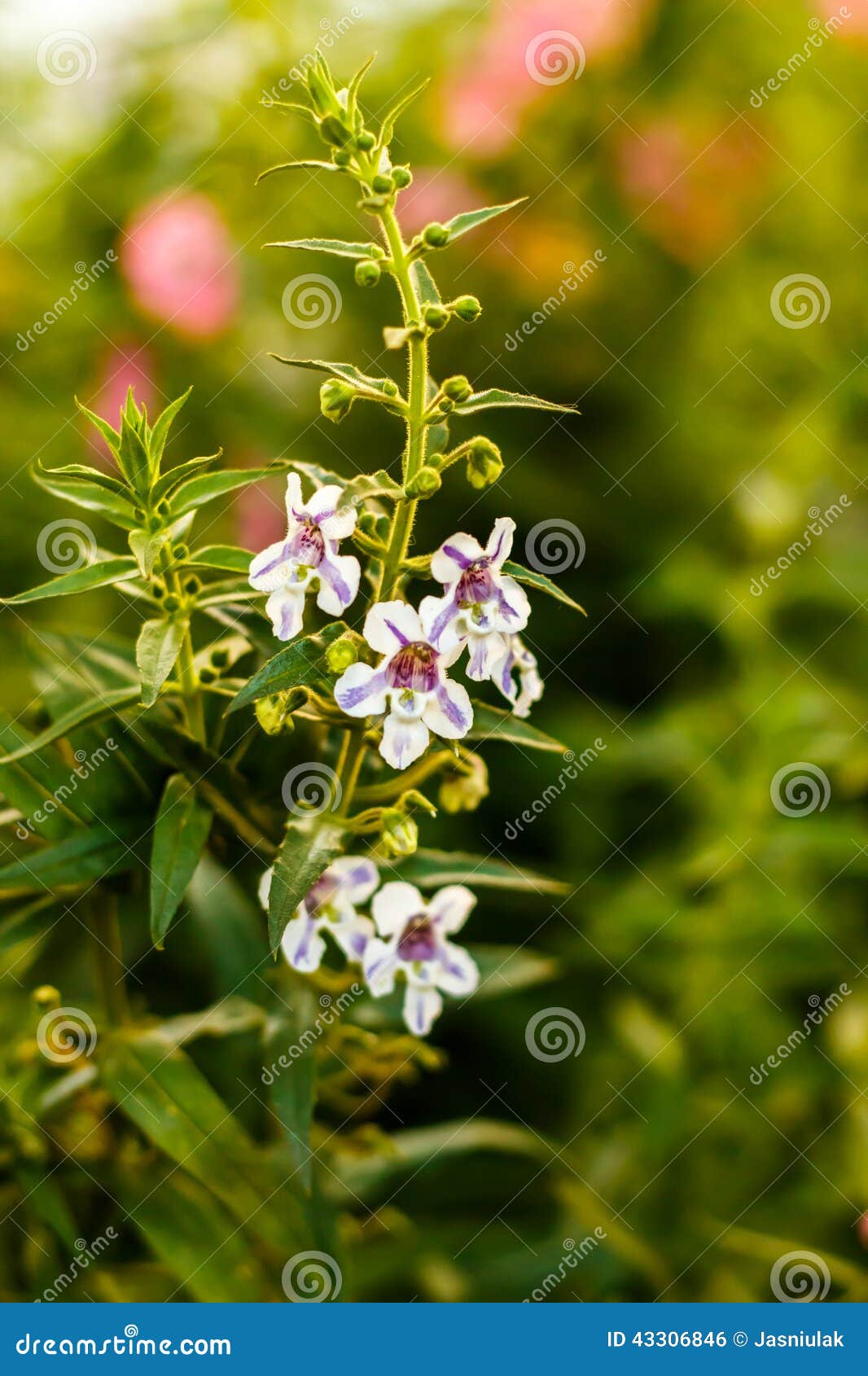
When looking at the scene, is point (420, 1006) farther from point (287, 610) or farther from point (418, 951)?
point (287, 610)

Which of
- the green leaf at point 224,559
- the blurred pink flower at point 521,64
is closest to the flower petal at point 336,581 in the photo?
the green leaf at point 224,559

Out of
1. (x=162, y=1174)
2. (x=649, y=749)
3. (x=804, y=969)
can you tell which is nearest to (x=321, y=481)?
(x=162, y=1174)

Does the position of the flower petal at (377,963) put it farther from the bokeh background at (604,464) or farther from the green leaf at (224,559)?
the bokeh background at (604,464)

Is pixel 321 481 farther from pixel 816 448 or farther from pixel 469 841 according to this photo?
pixel 816 448

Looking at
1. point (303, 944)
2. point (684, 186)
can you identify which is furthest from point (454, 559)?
point (684, 186)

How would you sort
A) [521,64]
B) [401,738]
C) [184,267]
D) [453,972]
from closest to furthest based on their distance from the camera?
1. [401,738]
2. [453,972]
3. [184,267]
4. [521,64]

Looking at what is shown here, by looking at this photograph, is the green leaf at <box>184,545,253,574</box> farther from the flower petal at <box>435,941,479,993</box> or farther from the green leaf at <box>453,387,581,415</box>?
the flower petal at <box>435,941,479,993</box>

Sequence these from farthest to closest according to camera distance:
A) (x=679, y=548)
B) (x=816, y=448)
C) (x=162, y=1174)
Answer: (x=679, y=548), (x=816, y=448), (x=162, y=1174)
